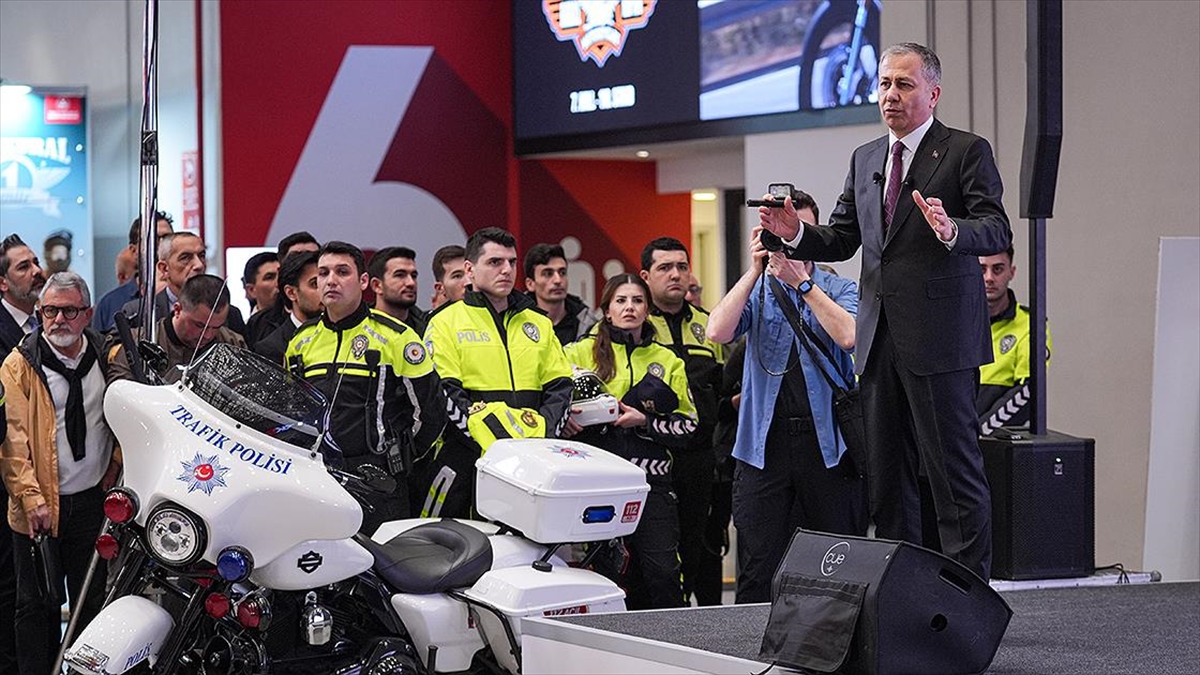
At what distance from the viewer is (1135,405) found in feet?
20.3

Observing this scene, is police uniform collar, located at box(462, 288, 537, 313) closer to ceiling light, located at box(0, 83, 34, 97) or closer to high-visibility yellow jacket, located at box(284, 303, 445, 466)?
high-visibility yellow jacket, located at box(284, 303, 445, 466)

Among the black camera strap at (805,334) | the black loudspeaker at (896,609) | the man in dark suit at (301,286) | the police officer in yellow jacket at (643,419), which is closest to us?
the black loudspeaker at (896,609)

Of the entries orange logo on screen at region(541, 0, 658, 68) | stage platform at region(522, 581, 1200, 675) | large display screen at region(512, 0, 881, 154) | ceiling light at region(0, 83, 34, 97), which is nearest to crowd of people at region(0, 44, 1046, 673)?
stage platform at region(522, 581, 1200, 675)

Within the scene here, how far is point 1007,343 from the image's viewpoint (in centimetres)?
553

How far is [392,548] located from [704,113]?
567 cm

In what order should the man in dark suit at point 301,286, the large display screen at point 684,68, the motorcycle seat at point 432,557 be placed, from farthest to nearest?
the large display screen at point 684,68 < the man in dark suit at point 301,286 < the motorcycle seat at point 432,557

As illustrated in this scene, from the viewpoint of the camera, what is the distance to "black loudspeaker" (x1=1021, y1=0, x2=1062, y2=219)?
455 cm

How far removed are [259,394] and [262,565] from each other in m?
0.43

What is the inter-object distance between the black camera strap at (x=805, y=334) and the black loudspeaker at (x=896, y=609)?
1.42 meters

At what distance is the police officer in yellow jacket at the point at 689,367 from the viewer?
5707 mm

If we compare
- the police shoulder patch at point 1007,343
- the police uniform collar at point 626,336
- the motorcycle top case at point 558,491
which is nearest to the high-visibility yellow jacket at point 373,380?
the motorcycle top case at point 558,491

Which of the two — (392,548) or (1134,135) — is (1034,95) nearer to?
(1134,135)

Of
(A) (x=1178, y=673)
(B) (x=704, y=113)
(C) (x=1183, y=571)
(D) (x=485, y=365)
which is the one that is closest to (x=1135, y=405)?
(C) (x=1183, y=571)

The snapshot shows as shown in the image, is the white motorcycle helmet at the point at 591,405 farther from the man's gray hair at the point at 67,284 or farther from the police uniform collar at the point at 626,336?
the man's gray hair at the point at 67,284
